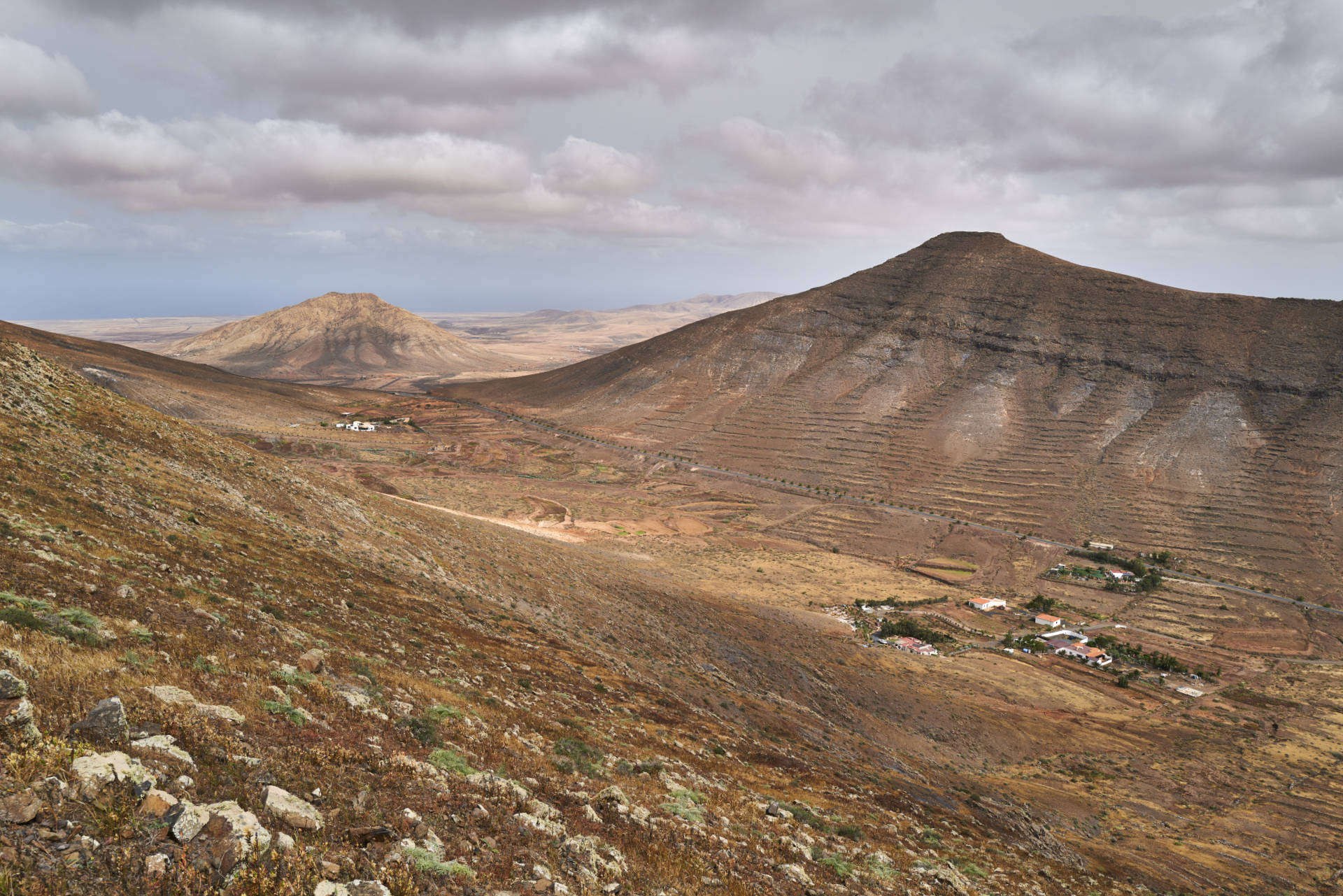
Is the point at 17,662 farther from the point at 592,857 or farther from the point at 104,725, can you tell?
the point at 592,857

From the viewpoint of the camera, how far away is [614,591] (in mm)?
34688

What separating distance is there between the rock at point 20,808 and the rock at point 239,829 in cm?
117

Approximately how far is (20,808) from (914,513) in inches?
3366

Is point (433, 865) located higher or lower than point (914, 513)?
higher

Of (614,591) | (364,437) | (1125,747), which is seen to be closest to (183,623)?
(614,591)

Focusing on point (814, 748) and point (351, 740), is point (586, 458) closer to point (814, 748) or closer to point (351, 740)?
point (814, 748)

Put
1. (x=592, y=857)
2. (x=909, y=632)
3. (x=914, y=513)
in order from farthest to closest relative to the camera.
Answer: (x=914, y=513)
(x=909, y=632)
(x=592, y=857)

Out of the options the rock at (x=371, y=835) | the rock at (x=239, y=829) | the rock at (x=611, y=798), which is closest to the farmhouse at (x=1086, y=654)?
the rock at (x=611, y=798)

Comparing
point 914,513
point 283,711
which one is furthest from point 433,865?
point 914,513

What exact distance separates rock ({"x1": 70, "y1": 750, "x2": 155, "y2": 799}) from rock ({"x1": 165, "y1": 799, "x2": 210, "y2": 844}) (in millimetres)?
402

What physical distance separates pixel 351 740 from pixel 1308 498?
98.4 metres

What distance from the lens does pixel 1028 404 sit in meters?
98.6

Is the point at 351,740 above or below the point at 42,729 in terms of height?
below

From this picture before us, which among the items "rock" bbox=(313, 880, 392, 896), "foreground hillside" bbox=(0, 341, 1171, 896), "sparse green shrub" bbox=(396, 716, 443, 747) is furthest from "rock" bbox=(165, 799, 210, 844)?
"sparse green shrub" bbox=(396, 716, 443, 747)
